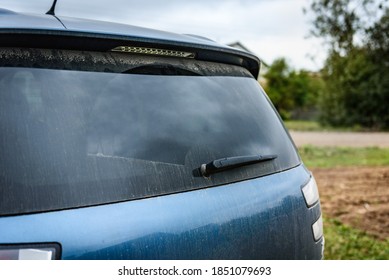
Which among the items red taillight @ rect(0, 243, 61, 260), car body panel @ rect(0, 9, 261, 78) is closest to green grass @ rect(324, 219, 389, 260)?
car body panel @ rect(0, 9, 261, 78)

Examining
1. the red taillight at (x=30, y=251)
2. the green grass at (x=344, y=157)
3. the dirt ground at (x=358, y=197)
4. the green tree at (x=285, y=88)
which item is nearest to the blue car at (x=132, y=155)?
the red taillight at (x=30, y=251)

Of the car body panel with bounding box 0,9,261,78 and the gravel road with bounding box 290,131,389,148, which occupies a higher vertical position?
the car body panel with bounding box 0,9,261,78

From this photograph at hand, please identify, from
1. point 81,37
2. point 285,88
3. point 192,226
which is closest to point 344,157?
point 192,226

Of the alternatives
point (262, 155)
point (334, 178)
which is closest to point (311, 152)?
point (334, 178)

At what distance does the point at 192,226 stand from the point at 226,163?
0.31m

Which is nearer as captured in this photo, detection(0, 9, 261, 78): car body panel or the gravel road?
detection(0, 9, 261, 78): car body panel

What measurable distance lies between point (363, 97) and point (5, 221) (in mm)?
33075

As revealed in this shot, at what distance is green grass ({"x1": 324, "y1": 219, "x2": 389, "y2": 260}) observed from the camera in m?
4.49

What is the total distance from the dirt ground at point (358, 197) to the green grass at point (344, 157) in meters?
1.38

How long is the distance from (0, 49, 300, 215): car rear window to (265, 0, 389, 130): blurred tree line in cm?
501

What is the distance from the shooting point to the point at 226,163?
1705 mm

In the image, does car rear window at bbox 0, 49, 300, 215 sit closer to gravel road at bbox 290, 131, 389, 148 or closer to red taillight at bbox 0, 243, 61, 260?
red taillight at bbox 0, 243, 61, 260

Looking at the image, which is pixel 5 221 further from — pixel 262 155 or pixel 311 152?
pixel 311 152

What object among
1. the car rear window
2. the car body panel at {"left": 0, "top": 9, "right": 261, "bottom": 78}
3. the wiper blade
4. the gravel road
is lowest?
the gravel road
